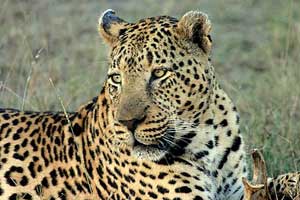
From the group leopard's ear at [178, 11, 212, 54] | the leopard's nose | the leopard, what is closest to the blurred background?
the leopard

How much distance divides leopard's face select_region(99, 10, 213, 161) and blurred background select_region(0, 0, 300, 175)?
4.83 feet

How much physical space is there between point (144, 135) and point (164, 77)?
50cm

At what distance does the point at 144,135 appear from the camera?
7.02m

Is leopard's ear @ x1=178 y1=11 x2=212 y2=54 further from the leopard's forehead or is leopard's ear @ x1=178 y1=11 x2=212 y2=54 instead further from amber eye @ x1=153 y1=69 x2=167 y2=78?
amber eye @ x1=153 y1=69 x2=167 y2=78

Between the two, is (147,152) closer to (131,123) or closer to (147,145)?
(147,145)

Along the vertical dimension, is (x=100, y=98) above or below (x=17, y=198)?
above

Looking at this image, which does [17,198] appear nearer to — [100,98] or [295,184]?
[100,98]

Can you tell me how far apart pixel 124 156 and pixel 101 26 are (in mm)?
981

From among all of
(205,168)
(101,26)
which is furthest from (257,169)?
(101,26)

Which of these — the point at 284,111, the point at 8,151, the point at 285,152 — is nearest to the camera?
the point at 8,151

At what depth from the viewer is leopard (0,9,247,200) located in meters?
7.23

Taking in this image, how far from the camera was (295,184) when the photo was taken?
755 cm

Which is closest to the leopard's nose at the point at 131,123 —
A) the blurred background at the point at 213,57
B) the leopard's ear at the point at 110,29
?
the leopard's ear at the point at 110,29

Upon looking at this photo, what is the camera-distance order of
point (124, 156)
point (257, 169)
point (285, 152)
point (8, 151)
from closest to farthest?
point (257, 169)
point (124, 156)
point (8, 151)
point (285, 152)
